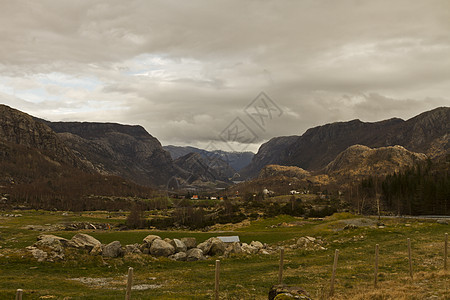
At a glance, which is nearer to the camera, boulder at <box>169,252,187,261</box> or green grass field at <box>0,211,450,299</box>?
green grass field at <box>0,211,450,299</box>

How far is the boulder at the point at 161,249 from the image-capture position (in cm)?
5172

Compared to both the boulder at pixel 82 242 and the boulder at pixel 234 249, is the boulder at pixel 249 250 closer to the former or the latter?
the boulder at pixel 234 249

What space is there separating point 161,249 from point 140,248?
4.58 m

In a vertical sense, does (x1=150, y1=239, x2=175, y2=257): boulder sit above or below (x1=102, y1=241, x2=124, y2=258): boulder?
below

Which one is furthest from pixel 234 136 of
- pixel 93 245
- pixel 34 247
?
pixel 34 247

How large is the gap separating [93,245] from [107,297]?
2876 cm

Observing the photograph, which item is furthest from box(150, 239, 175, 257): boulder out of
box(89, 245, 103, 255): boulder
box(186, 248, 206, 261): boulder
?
box(89, 245, 103, 255): boulder

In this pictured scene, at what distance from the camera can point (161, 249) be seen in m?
52.0

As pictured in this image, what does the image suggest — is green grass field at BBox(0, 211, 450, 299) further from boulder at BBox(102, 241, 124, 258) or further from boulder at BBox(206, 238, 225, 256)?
boulder at BBox(206, 238, 225, 256)

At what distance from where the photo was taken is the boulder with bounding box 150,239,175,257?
5172 cm

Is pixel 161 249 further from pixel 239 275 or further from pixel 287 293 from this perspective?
pixel 287 293

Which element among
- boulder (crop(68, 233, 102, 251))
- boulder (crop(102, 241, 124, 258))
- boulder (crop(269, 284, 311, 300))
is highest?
boulder (crop(269, 284, 311, 300))

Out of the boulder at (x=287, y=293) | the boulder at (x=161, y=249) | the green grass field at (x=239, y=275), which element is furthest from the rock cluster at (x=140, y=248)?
the boulder at (x=287, y=293)

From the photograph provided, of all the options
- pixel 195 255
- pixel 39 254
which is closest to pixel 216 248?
pixel 195 255
